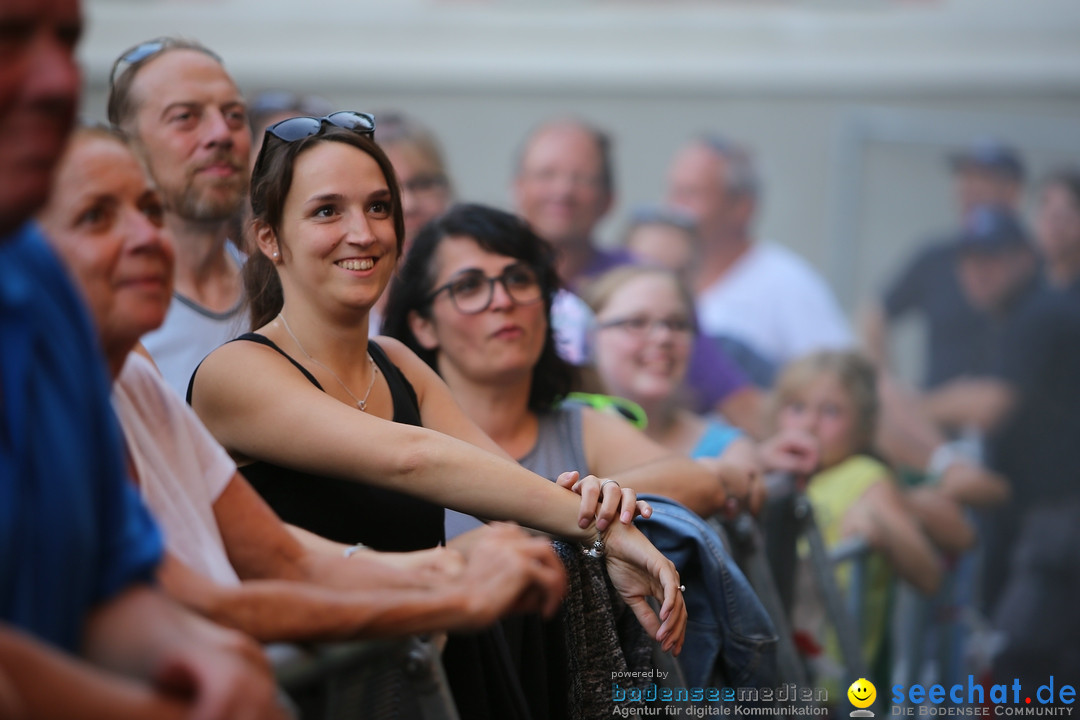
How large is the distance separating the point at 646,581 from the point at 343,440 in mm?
582

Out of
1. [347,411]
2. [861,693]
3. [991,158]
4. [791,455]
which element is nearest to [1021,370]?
[991,158]

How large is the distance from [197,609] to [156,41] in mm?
2122

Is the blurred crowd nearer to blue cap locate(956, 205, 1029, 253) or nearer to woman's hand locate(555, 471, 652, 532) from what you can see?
woman's hand locate(555, 471, 652, 532)

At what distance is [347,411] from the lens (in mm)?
2262

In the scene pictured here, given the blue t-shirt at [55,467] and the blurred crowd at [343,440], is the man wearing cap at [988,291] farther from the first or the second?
the blue t-shirt at [55,467]

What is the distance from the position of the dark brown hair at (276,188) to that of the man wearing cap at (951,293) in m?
6.12

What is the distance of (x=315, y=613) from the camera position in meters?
1.63

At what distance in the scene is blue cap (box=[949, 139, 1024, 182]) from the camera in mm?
8367

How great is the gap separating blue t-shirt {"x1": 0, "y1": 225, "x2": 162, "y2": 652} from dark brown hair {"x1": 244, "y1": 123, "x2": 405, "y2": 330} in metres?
1.00

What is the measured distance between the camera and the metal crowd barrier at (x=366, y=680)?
1.58 m

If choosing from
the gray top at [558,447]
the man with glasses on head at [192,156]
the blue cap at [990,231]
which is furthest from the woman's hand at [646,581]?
the blue cap at [990,231]

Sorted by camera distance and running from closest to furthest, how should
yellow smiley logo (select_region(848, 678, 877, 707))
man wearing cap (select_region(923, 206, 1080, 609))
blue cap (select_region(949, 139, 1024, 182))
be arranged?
yellow smiley logo (select_region(848, 678, 877, 707))
man wearing cap (select_region(923, 206, 1080, 609))
blue cap (select_region(949, 139, 1024, 182))

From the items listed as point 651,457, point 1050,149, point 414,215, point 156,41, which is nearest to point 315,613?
point 651,457

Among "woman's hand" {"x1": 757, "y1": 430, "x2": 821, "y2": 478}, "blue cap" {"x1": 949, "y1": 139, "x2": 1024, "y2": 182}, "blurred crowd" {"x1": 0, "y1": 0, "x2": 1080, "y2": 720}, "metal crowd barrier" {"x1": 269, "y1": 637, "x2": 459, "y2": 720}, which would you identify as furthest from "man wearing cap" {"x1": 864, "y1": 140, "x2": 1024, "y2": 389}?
"metal crowd barrier" {"x1": 269, "y1": 637, "x2": 459, "y2": 720}
